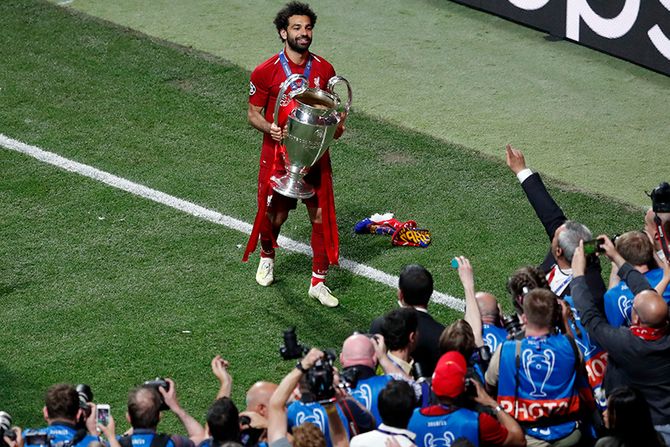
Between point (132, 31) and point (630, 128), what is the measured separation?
5813 mm

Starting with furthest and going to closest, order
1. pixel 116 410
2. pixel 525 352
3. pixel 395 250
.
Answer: pixel 395 250
pixel 116 410
pixel 525 352

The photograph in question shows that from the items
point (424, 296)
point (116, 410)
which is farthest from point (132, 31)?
point (424, 296)

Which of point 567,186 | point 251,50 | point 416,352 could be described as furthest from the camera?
point 251,50

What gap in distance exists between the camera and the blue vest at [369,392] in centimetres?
655

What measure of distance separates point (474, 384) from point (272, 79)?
143 inches

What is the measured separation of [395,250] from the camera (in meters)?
10.4

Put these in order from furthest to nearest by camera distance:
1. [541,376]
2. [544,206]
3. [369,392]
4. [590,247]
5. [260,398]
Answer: [544,206], [590,247], [260,398], [541,376], [369,392]

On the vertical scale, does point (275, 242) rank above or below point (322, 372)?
below

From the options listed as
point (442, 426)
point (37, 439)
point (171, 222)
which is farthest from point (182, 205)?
point (442, 426)

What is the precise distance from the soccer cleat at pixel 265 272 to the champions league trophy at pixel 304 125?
33.3 inches

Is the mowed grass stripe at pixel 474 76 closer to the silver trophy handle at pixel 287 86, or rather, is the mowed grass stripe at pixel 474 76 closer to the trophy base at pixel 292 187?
the trophy base at pixel 292 187

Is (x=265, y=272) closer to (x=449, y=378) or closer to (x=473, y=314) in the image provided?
(x=473, y=314)

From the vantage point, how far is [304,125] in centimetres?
875

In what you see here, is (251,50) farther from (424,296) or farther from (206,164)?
(424,296)
